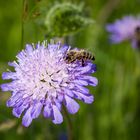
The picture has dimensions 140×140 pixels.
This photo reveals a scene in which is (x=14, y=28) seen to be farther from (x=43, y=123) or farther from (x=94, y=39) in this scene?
(x=43, y=123)

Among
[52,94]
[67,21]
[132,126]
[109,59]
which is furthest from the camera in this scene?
[109,59]

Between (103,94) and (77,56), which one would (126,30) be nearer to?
(103,94)

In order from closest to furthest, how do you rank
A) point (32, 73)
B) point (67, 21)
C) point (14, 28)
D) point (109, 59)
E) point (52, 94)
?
point (52, 94), point (32, 73), point (67, 21), point (109, 59), point (14, 28)

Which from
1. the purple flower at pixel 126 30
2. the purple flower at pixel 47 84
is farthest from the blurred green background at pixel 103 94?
the purple flower at pixel 47 84

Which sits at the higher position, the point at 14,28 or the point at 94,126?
the point at 14,28

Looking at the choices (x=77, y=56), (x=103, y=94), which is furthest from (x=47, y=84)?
(x=103, y=94)

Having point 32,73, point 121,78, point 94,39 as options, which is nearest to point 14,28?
point 94,39
